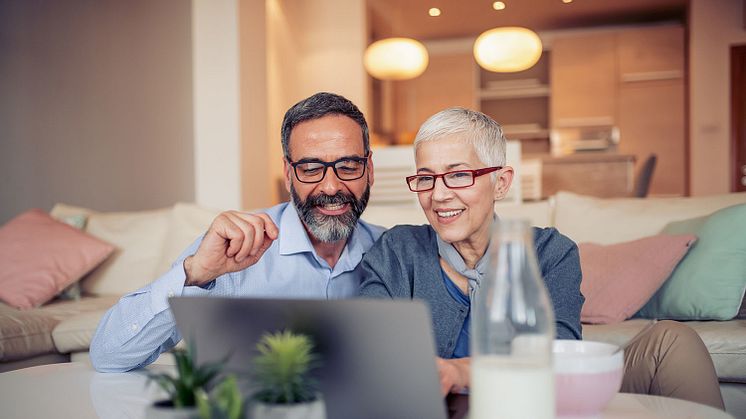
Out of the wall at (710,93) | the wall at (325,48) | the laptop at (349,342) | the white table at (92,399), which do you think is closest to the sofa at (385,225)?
the white table at (92,399)

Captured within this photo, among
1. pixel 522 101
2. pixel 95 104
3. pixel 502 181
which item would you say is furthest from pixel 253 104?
pixel 522 101

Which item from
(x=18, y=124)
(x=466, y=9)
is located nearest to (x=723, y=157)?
(x=466, y=9)

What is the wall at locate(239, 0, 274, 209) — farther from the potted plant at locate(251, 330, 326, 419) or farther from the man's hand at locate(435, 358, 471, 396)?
the potted plant at locate(251, 330, 326, 419)

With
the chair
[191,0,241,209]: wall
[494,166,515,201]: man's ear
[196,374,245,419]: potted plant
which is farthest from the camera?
the chair

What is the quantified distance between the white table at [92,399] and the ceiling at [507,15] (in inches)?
233

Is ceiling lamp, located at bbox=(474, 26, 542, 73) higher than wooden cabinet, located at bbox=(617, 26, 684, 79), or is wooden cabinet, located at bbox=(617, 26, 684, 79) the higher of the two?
wooden cabinet, located at bbox=(617, 26, 684, 79)

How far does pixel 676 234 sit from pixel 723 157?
5.14m

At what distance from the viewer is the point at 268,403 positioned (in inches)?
26.9

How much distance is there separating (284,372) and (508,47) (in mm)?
4535

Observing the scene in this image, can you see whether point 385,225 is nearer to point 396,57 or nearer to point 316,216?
point 316,216

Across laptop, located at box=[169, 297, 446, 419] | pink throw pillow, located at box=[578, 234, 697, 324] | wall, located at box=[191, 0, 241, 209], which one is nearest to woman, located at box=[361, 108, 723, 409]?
laptop, located at box=[169, 297, 446, 419]

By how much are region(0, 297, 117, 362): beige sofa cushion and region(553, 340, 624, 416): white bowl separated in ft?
7.27

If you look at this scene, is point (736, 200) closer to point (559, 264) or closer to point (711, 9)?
point (559, 264)

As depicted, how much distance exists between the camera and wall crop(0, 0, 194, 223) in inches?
188
